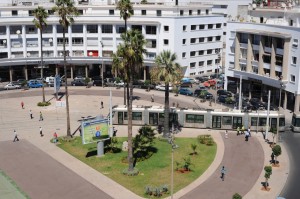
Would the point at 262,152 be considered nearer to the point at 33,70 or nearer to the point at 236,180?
the point at 236,180

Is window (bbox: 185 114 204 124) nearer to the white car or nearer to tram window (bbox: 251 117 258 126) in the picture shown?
tram window (bbox: 251 117 258 126)

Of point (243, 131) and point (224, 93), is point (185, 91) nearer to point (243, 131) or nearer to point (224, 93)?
point (224, 93)

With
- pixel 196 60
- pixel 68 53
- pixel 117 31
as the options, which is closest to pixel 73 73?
pixel 68 53

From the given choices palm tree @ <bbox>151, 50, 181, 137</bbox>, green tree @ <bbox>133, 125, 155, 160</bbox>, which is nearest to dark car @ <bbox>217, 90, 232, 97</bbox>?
palm tree @ <bbox>151, 50, 181, 137</bbox>

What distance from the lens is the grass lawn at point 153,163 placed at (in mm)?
51125

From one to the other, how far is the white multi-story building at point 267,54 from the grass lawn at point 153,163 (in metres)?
23.0

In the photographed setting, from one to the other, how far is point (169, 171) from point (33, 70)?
68.8m

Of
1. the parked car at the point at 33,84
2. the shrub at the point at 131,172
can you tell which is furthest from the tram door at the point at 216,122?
the parked car at the point at 33,84

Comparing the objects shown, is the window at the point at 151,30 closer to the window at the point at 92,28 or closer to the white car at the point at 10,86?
the window at the point at 92,28

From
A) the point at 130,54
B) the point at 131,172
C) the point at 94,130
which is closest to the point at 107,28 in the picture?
the point at 94,130

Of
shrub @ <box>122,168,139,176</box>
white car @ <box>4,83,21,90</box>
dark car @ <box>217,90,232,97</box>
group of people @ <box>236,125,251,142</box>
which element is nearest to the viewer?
shrub @ <box>122,168,139,176</box>

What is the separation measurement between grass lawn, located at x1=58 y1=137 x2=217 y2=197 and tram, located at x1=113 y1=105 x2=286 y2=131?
6.46 metres

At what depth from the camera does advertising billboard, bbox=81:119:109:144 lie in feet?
195

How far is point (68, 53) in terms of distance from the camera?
11088cm
